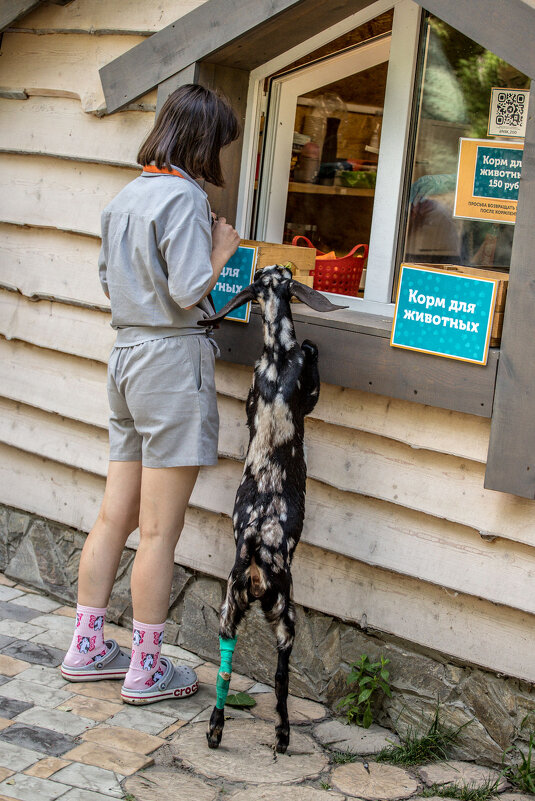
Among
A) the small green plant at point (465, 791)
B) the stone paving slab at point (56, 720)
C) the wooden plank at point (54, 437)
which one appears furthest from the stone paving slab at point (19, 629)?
the small green plant at point (465, 791)

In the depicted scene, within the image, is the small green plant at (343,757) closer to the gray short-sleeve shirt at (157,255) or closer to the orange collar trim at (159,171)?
the gray short-sleeve shirt at (157,255)

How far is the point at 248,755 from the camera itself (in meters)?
3.38

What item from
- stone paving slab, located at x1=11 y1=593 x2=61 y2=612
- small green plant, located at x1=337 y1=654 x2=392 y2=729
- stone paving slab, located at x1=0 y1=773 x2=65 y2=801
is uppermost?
small green plant, located at x1=337 y1=654 x2=392 y2=729

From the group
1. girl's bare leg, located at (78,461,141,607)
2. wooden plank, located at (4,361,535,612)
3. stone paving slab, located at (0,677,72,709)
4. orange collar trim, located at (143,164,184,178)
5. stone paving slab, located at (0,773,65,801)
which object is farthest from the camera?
girl's bare leg, located at (78,461,141,607)

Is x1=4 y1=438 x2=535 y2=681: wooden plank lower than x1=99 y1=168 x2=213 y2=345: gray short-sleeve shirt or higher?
lower

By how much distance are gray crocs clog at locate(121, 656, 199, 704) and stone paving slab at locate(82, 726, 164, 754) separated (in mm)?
190

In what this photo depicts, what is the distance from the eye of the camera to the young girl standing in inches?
130

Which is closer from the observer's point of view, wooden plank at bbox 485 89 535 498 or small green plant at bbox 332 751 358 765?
wooden plank at bbox 485 89 535 498

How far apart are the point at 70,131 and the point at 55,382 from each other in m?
1.22

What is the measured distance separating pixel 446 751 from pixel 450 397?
4.31ft

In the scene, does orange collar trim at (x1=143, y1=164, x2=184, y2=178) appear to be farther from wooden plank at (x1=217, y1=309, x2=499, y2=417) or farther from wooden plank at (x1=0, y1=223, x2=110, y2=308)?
wooden plank at (x1=0, y1=223, x2=110, y2=308)

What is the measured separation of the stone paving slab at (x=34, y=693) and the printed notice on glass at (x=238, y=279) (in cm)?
166

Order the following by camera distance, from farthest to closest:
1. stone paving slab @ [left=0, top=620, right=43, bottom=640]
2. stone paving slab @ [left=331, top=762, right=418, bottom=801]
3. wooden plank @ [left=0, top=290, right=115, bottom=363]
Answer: wooden plank @ [left=0, top=290, right=115, bottom=363]
stone paving slab @ [left=0, top=620, right=43, bottom=640]
stone paving slab @ [left=331, top=762, right=418, bottom=801]

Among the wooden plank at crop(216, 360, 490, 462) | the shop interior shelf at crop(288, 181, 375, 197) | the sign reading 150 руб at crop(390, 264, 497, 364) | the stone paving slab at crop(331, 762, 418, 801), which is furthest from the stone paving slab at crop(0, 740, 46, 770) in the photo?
the shop interior shelf at crop(288, 181, 375, 197)
